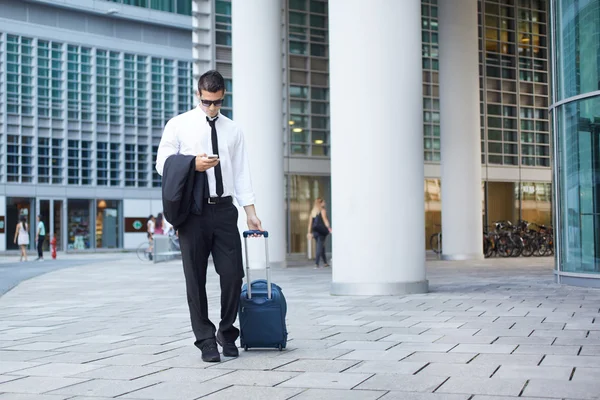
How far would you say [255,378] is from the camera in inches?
217

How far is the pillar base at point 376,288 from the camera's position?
12016 mm

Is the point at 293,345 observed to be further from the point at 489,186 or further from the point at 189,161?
the point at 489,186

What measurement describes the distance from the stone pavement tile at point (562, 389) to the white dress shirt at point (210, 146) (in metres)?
2.52

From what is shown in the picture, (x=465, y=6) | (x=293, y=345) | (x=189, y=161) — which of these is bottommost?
(x=293, y=345)

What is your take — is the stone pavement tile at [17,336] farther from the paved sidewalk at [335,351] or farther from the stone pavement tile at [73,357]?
the stone pavement tile at [73,357]

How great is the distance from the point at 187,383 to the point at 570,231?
9610 millimetres

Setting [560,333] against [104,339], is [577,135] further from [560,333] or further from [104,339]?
[104,339]

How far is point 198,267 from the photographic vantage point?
641 cm

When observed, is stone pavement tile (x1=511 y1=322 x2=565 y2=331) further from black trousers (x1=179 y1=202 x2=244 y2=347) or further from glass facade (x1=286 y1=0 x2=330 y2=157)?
glass facade (x1=286 y1=0 x2=330 y2=157)

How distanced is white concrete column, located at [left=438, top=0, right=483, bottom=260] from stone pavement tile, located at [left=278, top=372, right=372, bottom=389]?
1905cm

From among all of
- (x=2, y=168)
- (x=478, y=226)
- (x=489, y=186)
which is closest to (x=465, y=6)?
(x=478, y=226)

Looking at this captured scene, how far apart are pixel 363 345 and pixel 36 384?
260cm

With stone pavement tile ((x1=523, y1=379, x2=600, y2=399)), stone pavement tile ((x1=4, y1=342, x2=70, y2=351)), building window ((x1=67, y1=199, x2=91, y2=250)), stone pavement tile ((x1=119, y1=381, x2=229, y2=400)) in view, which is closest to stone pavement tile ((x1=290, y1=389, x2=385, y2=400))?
stone pavement tile ((x1=119, y1=381, x2=229, y2=400))

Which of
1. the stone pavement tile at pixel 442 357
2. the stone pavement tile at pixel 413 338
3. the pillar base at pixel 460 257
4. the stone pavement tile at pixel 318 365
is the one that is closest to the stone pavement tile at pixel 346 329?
the stone pavement tile at pixel 413 338
